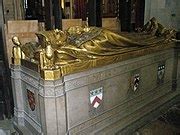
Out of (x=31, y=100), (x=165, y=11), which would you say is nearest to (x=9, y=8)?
(x=31, y=100)

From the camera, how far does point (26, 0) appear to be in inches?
199

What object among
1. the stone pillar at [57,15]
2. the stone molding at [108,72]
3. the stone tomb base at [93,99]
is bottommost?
the stone tomb base at [93,99]

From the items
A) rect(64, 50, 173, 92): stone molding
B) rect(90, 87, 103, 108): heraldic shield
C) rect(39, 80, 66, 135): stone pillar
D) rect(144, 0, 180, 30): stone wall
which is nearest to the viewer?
rect(39, 80, 66, 135): stone pillar

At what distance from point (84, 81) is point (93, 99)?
231 mm

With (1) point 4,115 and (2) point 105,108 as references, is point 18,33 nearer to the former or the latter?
(1) point 4,115

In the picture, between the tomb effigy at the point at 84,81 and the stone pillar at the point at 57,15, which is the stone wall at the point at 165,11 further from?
the stone pillar at the point at 57,15

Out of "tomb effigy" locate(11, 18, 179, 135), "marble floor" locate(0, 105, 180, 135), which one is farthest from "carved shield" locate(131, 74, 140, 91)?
"marble floor" locate(0, 105, 180, 135)

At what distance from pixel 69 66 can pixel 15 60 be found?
73cm

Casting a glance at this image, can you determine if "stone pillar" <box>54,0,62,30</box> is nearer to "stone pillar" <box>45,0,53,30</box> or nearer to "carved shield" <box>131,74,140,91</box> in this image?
"stone pillar" <box>45,0,53,30</box>

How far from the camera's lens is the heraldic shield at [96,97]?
200cm

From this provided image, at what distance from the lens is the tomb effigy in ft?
5.73

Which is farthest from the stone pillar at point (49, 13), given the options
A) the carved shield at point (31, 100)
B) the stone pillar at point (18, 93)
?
the carved shield at point (31, 100)

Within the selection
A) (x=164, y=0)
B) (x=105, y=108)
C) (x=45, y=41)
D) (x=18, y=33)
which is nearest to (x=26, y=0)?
(x=18, y=33)

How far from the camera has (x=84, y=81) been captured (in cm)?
190
